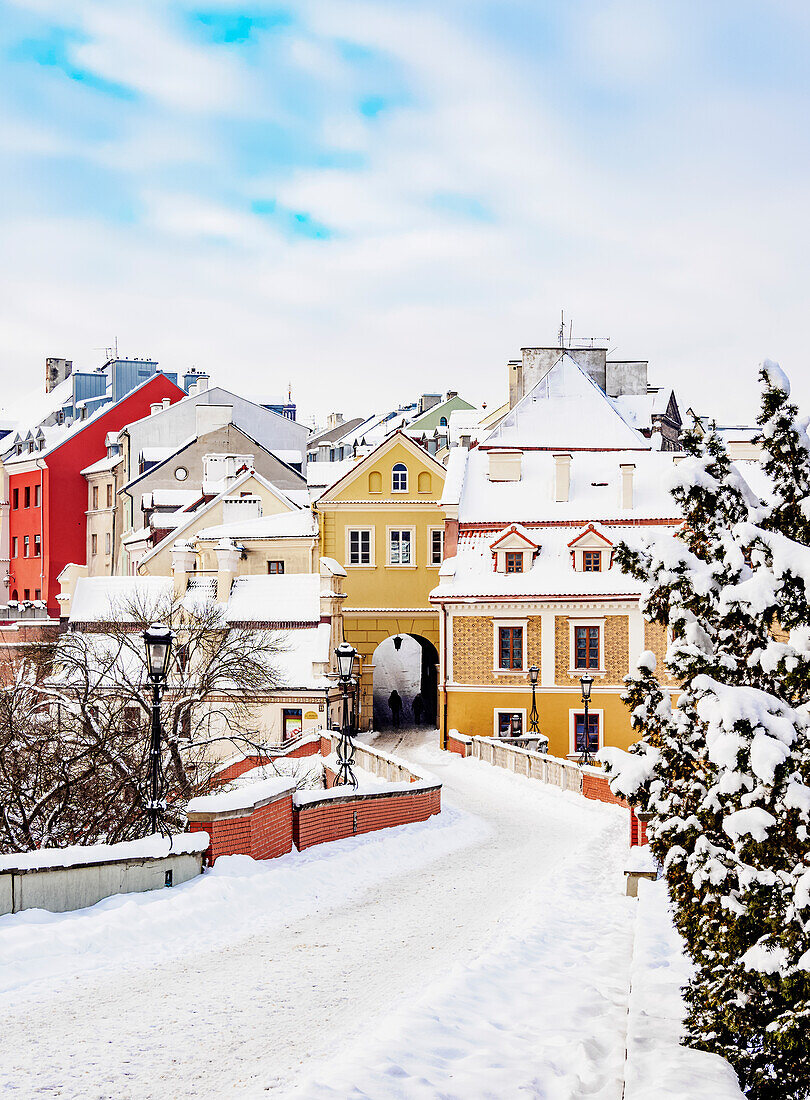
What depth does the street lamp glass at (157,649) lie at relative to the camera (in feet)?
48.1

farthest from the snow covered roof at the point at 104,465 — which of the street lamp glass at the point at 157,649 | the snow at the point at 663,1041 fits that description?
the snow at the point at 663,1041

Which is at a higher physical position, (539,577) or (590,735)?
(539,577)

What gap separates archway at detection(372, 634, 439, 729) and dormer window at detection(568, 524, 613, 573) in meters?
8.69

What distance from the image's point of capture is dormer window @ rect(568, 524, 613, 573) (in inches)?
1634

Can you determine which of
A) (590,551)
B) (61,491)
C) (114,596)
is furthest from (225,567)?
(61,491)

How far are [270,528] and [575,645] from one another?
14315 mm

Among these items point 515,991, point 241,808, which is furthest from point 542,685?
point 515,991

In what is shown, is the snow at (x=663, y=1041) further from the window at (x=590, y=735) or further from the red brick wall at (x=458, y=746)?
the window at (x=590, y=735)

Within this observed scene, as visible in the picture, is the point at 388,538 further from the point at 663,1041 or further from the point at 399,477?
the point at 663,1041

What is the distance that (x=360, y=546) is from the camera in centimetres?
4769

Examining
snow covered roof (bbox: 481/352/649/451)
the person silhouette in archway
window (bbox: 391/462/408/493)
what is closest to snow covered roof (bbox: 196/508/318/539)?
window (bbox: 391/462/408/493)

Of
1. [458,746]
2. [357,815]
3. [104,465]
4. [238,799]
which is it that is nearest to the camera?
[238,799]

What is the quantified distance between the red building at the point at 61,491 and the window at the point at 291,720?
30256 mm

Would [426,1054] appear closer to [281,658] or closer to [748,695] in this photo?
[748,695]
